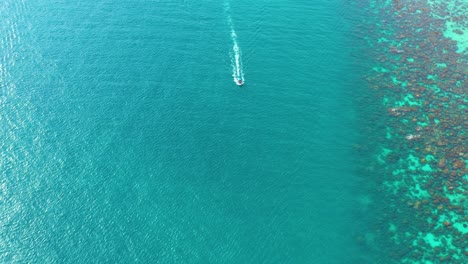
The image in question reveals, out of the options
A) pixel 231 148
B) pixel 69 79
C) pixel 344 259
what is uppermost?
pixel 69 79

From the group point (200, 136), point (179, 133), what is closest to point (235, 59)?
point (200, 136)

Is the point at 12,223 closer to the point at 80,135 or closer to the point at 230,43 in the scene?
the point at 80,135

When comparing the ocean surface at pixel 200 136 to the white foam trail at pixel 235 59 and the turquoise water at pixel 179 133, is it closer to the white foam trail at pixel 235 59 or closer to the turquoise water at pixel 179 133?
the turquoise water at pixel 179 133

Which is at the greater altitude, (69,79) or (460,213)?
(69,79)

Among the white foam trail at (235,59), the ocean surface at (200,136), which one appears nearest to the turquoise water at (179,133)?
the ocean surface at (200,136)

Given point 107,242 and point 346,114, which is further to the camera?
point 346,114

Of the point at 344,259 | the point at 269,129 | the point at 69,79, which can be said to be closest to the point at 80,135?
the point at 69,79

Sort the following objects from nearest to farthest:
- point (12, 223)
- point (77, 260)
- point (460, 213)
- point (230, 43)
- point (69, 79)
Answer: point (77, 260)
point (12, 223)
point (460, 213)
point (69, 79)
point (230, 43)
